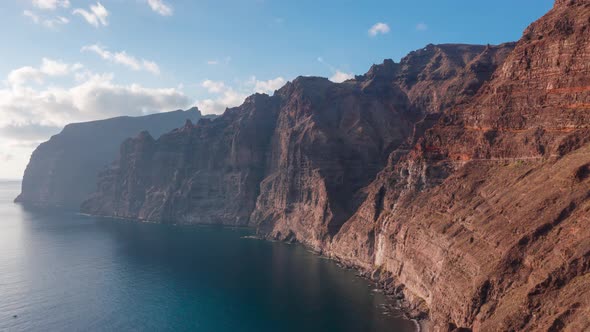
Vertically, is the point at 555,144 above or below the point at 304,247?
above

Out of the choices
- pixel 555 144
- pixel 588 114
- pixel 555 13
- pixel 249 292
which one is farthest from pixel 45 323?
pixel 555 13

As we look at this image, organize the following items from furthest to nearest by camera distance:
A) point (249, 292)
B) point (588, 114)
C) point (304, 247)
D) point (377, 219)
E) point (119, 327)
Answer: point (304, 247) → point (377, 219) → point (249, 292) → point (119, 327) → point (588, 114)

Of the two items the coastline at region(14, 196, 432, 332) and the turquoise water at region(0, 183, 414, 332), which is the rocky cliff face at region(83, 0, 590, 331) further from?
the turquoise water at region(0, 183, 414, 332)

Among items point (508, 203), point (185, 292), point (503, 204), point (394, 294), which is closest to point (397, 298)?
point (394, 294)

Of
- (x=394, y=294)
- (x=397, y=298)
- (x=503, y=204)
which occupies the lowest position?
(x=397, y=298)

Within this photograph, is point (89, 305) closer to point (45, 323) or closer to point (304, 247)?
point (45, 323)

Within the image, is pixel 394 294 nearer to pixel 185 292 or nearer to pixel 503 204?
pixel 503 204
